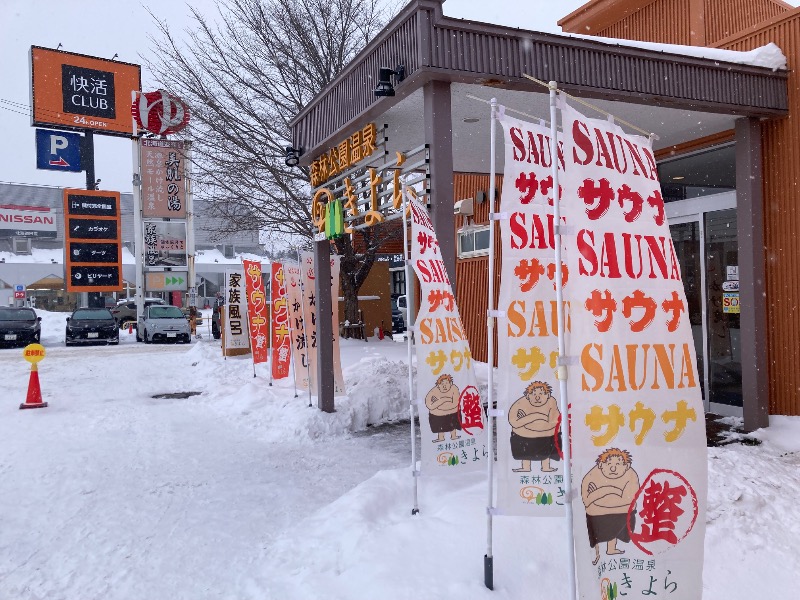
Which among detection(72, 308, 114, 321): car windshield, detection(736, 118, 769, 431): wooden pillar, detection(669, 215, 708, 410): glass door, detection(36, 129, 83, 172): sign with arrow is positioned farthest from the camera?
detection(36, 129, 83, 172): sign with arrow

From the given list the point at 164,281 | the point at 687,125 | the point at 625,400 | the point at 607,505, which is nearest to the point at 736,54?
the point at 687,125

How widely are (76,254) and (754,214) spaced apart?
1110 inches

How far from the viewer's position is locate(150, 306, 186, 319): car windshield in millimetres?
25841

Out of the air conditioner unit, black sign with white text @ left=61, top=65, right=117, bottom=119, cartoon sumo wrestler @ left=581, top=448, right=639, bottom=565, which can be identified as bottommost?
cartoon sumo wrestler @ left=581, top=448, right=639, bottom=565

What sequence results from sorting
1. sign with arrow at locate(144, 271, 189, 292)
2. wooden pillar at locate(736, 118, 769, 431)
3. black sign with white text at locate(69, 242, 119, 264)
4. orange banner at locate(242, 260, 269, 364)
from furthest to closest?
sign with arrow at locate(144, 271, 189, 292), black sign with white text at locate(69, 242, 119, 264), orange banner at locate(242, 260, 269, 364), wooden pillar at locate(736, 118, 769, 431)

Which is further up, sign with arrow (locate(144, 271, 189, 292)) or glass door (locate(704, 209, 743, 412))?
sign with arrow (locate(144, 271, 189, 292))

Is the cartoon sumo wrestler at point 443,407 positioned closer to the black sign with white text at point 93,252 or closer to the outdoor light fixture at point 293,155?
the outdoor light fixture at point 293,155

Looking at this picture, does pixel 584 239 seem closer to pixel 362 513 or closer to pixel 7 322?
pixel 362 513

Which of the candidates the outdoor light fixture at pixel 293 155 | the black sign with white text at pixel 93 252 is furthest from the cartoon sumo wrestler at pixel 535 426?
the black sign with white text at pixel 93 252

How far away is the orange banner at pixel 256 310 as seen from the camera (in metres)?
12.9

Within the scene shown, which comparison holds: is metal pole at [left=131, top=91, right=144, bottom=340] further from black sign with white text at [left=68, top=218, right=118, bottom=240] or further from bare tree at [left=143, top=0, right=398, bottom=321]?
bare tree at [left=143, top=0, right=398, bottom=321]

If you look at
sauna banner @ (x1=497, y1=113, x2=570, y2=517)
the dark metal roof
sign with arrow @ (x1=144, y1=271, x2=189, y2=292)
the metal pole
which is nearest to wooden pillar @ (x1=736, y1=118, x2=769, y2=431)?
the dark metal roof

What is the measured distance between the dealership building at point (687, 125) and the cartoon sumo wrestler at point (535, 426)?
2.14 m

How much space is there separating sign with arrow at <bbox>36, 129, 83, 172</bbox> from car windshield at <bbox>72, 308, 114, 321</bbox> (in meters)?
10.8
